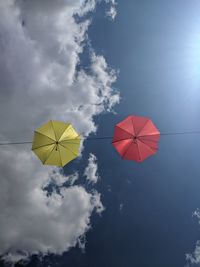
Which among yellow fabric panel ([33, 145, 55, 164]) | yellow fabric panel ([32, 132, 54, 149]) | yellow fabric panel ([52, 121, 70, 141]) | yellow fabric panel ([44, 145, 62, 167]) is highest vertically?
yellow fabric panel ([52, 121, 70, 141])

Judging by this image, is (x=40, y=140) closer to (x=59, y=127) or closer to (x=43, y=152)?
(x=43, y=152)

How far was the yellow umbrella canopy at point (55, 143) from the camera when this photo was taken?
21406 mm

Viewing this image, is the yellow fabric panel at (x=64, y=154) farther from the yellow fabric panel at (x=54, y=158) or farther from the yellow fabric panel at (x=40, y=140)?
the yellow fabric panel at (x=40, y=140)

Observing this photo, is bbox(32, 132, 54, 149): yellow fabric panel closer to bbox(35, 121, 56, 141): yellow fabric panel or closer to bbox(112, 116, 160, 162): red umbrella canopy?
bbox(35, 121, 56, 141): yellow fabric panel

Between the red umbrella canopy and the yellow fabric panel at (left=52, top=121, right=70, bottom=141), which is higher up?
the yellow fabric panel at (left=52, top=121, right=70, bottom=141)

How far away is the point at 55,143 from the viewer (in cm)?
2159

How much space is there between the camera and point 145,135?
22.1 meters

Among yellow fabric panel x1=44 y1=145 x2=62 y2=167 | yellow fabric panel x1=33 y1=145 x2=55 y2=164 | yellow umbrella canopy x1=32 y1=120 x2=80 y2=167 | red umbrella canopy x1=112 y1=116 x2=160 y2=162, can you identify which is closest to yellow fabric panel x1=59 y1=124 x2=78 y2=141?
yellow umbrella canopy x1=32 y1=120 x2=80 y2=167

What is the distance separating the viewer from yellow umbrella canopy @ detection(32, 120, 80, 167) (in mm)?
21406

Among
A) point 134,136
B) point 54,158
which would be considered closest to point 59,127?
point 54,158

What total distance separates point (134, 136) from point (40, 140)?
6670mm

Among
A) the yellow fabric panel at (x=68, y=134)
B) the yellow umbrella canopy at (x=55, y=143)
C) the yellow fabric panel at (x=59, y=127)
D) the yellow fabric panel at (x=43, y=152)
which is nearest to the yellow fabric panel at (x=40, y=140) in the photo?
the yellow umbrella canopy at (x=55, y=143)

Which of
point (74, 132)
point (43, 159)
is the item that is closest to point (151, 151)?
point (74, 132)

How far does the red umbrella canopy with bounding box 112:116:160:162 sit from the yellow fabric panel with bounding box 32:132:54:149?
180 inches
